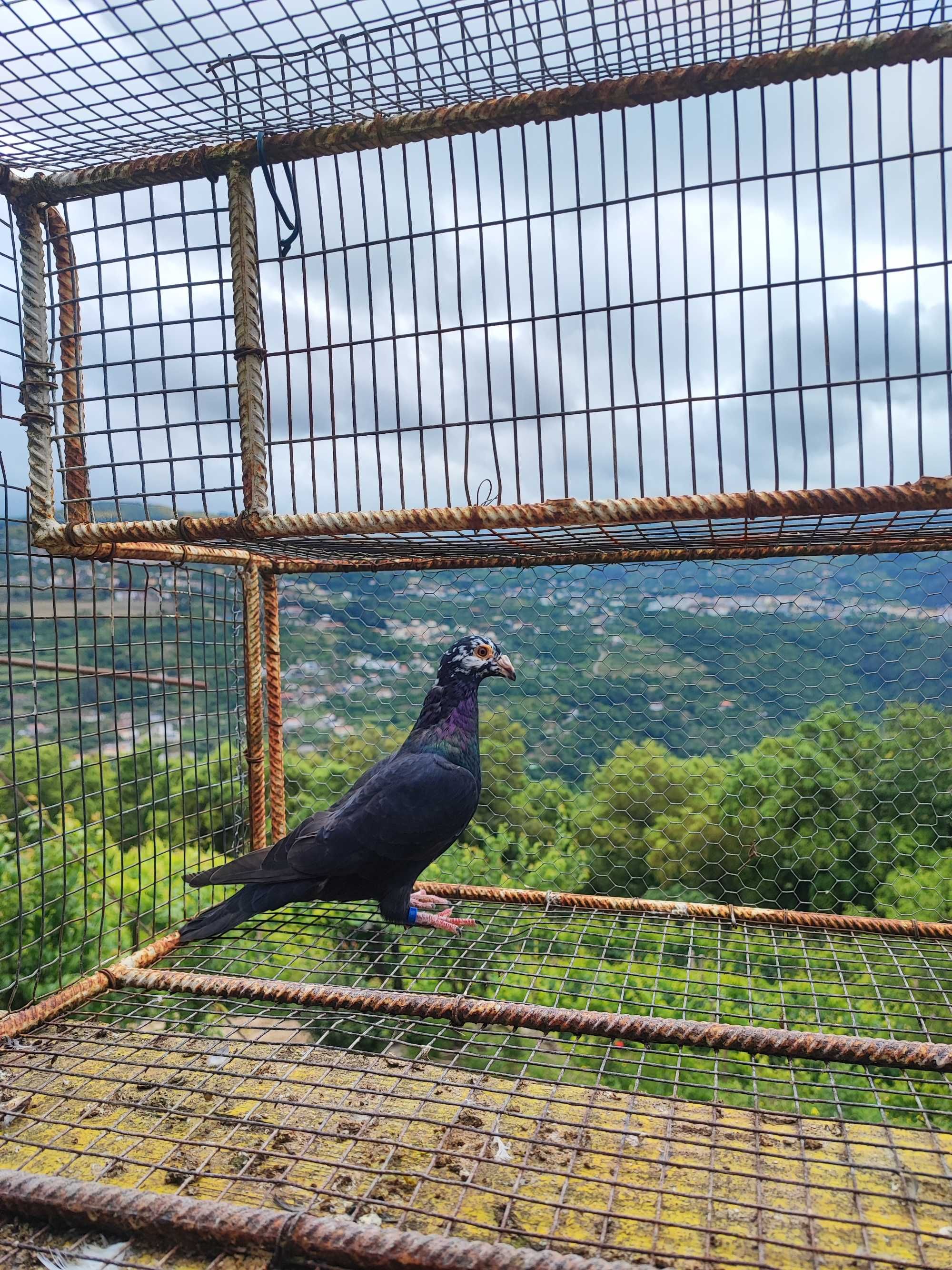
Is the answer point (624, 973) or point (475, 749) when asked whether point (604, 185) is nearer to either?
point (475, 749)

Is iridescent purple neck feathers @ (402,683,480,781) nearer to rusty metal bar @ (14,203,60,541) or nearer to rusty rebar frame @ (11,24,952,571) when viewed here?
rusty rebar frame @ (11,24,952,571)

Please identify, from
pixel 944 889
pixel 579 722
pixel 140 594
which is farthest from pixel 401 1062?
pixel 944 889

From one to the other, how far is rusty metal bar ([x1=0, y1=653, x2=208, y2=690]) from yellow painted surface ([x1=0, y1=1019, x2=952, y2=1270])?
0.72m

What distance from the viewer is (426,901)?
224 centimetres

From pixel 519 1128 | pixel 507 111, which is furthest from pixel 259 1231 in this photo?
pixel 507 111

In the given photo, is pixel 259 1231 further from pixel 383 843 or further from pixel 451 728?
Answer: pixel 451 728

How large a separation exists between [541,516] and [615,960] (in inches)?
41.8

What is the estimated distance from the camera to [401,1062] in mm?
1520

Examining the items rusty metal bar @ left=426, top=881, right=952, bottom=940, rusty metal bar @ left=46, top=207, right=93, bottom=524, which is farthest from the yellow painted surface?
rusty metal bar @ left=46, top=207, right=93, bottom=524

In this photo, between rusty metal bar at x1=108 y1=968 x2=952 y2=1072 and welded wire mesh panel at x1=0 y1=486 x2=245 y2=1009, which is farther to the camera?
welded wire mesh panel at x1=0 y1=486 x2=245 y2=1009

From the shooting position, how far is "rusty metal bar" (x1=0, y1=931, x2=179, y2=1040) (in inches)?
60.7

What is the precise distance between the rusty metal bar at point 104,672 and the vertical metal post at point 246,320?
1.86 feet

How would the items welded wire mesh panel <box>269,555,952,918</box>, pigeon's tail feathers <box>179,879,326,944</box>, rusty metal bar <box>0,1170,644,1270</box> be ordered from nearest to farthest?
1. rusty metal bar <box>0,1170,644,1270</box>
2. pigeon's tail feathers <box>179,879,326,944</box>
3. welded wire mesh panel <box>269,555,952,918</box>

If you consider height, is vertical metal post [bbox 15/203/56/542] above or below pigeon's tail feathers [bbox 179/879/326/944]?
above
